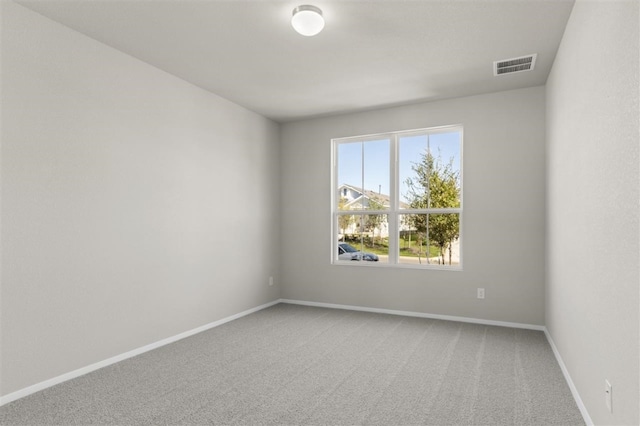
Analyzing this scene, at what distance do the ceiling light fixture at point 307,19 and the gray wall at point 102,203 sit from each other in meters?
1.69

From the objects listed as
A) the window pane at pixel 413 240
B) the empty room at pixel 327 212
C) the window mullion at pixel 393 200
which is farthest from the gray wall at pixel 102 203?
the window pane at pixel 413 240

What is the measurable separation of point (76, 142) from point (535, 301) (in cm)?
459

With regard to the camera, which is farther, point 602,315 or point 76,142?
point 76,142

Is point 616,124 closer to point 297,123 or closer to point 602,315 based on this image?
point 602,315

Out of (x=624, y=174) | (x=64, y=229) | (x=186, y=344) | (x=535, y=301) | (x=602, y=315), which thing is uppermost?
(x=624, y=174)

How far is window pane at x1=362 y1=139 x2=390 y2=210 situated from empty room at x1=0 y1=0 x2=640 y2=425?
29 mm

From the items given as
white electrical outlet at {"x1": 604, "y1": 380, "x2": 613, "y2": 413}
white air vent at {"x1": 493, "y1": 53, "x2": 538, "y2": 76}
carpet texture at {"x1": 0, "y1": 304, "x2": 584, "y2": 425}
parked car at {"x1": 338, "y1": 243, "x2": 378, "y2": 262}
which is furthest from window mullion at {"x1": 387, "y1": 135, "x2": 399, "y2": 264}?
white electrical outlet at {"x1": 604, "y1": 380, "x2": 613, "y2": 413}

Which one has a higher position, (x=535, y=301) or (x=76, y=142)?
(x=76, y=142)

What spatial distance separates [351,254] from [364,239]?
0.28 meters

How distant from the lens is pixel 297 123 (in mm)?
5441

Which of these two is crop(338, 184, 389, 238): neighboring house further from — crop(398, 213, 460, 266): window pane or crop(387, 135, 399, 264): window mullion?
crop(398, 213, 460, 266): window pane

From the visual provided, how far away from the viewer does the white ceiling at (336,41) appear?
2.60 m

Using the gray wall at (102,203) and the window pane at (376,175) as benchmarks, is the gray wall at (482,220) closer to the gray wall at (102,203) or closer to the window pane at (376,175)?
the window pane at (376,175)

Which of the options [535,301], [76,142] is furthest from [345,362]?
[76,142]
